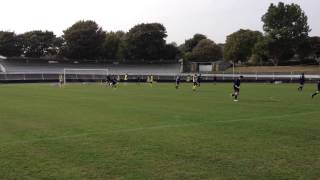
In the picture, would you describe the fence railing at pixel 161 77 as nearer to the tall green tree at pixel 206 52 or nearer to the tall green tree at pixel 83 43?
the tall green tree at pixel 83 43

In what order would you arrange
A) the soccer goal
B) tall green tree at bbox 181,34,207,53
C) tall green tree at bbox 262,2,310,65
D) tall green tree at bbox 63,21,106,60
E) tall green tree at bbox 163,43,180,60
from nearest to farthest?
the soccer goal → tall green tree at bbox 262,2,310,65 → tall green tree at bbox 63,21,106,60 → tall green tree at bbox 163,43,180,60 → tall green tree at bbox 181,34,207,53

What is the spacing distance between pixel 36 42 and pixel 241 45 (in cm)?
5187

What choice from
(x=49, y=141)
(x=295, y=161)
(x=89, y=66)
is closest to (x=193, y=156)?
(x=295, y=161)

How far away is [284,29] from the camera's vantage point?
4299 inches

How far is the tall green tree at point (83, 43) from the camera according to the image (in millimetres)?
122938

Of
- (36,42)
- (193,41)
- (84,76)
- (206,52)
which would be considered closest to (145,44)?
(206,52)

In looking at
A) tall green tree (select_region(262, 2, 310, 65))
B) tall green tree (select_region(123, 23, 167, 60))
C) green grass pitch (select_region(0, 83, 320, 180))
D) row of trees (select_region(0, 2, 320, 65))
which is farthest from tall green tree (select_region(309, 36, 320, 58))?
green grass pitch (select_region(0, 83, 320, 180))

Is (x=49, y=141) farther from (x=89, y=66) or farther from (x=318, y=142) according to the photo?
(x=89, y=66)

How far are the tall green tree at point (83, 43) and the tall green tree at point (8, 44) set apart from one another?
40.6 feet

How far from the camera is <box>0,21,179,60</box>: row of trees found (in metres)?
124

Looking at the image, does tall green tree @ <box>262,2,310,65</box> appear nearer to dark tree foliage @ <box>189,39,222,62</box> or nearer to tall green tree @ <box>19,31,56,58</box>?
dark tree foliage @ <box>189,39,222,62</box>

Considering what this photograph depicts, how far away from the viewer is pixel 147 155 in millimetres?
12898

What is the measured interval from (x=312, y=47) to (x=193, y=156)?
4288 inches

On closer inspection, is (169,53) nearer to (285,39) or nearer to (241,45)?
(241,45)
